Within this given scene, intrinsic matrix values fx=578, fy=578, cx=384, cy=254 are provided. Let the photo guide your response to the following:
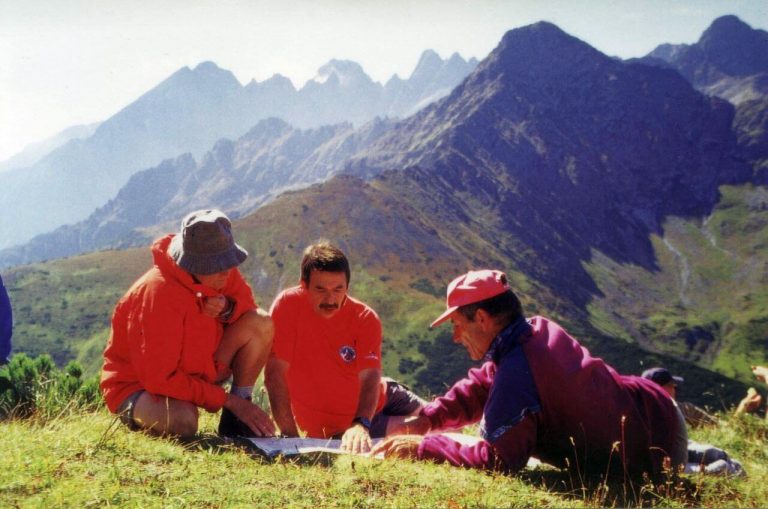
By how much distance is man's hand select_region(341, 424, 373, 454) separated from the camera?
626cm

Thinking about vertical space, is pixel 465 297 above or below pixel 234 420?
above

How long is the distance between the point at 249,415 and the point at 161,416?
37.4 inches

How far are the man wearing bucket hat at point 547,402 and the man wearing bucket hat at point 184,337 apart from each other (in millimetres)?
2477

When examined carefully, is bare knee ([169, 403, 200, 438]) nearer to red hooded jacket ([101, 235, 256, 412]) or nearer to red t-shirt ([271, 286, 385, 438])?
red hooded jacket ([101, 235, 256, 412])

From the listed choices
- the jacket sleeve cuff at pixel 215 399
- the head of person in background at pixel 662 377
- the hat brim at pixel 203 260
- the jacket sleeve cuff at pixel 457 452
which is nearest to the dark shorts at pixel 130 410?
the jacket sleeve cuff at pixel 215 399

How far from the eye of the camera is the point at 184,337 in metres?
6.18

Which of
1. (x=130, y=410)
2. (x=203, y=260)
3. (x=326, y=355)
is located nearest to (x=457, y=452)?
(x=326, y=355)

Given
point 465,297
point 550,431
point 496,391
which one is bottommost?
point 550,431

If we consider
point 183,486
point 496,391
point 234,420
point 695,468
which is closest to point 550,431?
point 496,391

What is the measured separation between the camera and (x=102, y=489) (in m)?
4.17

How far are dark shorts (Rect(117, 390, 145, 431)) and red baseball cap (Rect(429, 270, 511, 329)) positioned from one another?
134 inches

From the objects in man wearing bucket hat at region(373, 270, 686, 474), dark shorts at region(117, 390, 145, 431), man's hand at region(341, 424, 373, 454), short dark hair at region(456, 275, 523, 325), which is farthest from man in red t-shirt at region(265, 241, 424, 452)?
short dark hair at region(456, 275, 523, 325)

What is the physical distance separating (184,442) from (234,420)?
30.1 inches

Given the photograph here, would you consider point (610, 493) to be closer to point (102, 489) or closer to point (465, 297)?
point (465, 297)
